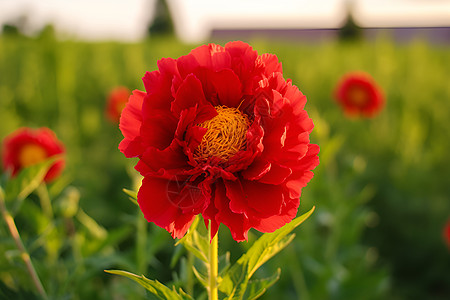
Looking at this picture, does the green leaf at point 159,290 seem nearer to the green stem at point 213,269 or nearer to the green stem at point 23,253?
the green stem at point 213,269

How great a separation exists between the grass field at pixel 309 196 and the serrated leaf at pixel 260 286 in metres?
0.08

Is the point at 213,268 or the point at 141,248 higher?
the point at 213,268

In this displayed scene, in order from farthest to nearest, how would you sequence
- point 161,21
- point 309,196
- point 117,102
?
1. point 161,21
2. point 117,102
3. point 309,196

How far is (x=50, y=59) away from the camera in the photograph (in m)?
1.53

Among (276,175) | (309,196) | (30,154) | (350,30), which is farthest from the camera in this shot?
(350,30)

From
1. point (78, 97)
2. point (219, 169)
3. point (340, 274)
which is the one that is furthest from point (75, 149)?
point (219, 169)

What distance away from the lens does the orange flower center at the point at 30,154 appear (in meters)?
0.83

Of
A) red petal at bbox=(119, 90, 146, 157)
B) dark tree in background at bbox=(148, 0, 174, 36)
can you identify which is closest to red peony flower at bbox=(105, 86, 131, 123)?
red petal at bbox=(119, 90, 146, 157)

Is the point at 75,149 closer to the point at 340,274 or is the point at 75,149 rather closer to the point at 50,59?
the point at 50,59

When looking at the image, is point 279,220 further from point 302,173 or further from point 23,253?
point 23,253

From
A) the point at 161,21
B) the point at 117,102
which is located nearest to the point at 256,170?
the point at 117,102

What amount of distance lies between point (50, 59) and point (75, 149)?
0.39m

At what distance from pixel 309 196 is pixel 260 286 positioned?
630mm

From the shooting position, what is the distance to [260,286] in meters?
0.35
